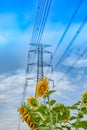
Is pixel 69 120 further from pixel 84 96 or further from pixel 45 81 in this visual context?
pixel 45 81

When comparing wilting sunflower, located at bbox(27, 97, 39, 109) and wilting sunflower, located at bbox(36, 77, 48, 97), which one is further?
wilting sunflower, located at bbox(27, 97, 39, 109)

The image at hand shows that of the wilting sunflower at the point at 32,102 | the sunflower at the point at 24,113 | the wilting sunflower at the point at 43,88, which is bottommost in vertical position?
the sunflower at the point at 24,113

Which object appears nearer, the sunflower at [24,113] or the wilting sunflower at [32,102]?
the sunflower at [24,113]

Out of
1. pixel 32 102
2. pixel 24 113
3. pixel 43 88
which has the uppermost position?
pixel 43 88

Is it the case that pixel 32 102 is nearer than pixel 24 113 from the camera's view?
No

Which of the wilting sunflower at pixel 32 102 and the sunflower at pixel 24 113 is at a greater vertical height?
the wilting sunflower at pixel 32 102

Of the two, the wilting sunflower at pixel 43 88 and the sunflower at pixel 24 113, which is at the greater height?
the wilting sunflower at pixel 43 88

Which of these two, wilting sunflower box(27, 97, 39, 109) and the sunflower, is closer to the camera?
the sunflower

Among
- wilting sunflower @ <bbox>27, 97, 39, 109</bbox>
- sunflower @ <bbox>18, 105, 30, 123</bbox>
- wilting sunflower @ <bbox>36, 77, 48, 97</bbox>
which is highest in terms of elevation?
wilting sunflower @ <bbox>36, 77, 48, 97</bbox>

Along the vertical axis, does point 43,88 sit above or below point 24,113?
above

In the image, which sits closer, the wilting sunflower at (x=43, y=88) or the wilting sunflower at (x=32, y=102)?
the wilting sunflower at (x=43, y=88)

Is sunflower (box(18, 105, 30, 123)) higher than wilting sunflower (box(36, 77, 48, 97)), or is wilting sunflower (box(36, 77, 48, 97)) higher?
wilting sunflower (box(36, 77, 48, 97))
